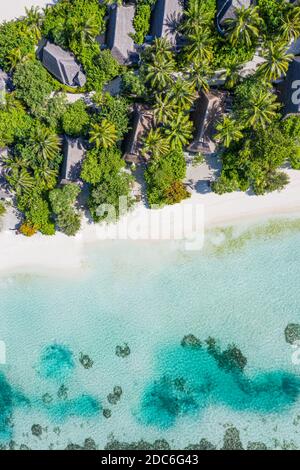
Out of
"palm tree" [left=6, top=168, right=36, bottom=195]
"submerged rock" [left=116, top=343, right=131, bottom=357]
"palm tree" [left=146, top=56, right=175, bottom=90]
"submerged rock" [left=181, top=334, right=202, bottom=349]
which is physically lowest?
"submerged rock" [left=116, top=343, right=131, bottom=357]

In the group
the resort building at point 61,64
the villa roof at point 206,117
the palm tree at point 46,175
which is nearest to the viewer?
the villa roof at point 206,117

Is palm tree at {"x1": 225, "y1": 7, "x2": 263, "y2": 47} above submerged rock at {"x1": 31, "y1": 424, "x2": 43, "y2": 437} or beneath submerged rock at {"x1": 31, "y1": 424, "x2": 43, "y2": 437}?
above

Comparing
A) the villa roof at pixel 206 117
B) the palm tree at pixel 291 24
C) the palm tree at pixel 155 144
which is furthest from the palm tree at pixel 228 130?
the palm tree at pixel 291 24

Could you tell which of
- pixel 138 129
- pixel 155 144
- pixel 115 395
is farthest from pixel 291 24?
pixel 115 395

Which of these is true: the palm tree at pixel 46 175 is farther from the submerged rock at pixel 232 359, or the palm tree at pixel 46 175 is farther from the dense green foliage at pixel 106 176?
the submerged rock at pixel 232 359

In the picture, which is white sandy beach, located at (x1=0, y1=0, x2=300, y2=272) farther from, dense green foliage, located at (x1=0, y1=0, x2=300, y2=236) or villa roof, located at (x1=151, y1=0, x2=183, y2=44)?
villa roof, located at (x1=151, y1=0, x2=183, y2=44)

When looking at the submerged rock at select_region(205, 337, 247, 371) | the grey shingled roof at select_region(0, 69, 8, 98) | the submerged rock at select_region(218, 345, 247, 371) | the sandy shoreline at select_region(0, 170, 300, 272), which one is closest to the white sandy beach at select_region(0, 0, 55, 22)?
the grey shingled roof at select_region(0, 69, 8, 98)
